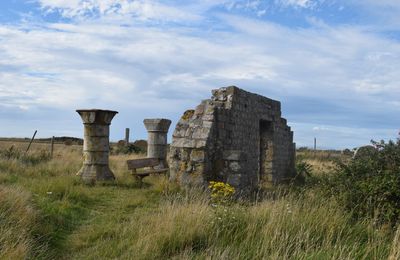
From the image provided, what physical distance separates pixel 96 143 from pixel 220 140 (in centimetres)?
400

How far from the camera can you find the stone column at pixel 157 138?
57.0 feet

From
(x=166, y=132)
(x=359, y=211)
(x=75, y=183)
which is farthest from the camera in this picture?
(x=166, y=132)

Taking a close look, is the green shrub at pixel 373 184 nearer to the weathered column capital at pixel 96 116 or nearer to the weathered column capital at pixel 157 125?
the weathered column capital at pixel 96 116

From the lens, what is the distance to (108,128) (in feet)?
45.5

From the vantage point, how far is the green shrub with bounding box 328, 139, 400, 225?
711 centimetres

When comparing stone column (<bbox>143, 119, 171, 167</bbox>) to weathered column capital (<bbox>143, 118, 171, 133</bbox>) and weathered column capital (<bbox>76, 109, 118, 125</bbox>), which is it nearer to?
weathered column capital (<bbox>143, 118, 171, 133</bbox>)

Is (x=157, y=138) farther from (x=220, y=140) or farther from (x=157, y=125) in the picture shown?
(x=220, y=140)

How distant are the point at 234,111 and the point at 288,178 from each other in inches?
213

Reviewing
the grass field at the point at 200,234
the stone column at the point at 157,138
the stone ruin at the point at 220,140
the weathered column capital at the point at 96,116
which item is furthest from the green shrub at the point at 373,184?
the stone column at the point at 157,138

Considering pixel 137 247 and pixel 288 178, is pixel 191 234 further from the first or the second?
pixel 288 178

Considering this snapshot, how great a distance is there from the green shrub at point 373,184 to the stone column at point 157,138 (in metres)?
9.55

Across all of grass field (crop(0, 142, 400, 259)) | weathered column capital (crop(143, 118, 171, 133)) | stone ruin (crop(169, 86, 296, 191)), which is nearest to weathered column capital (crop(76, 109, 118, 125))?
stone ruin (crop(169, 86, 296, 191))

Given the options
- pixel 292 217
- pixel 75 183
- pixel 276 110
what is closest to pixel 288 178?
pixel 276 110

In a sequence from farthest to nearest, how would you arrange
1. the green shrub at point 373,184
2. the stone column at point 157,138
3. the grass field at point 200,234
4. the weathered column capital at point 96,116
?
the stone column at point 157,138 < the weathered column capital at point 96,116 < the green shrub at point 373,184 < the grass field at point 200,234
